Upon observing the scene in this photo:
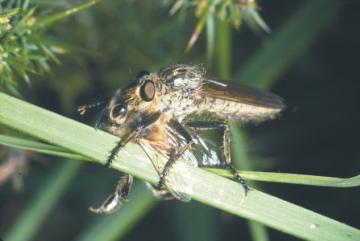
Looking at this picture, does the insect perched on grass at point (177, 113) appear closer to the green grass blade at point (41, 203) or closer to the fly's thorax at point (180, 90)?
the fly's thorax at point (180, 90)

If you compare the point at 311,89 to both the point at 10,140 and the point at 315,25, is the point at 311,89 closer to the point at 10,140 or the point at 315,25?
the point at 315,25

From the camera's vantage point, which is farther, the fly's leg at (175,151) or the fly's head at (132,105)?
the fly's head at (132,105)

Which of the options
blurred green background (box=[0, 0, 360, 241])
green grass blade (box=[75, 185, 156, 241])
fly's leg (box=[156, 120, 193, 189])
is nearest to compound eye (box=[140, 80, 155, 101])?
fly's leg (box=[156, 120, 193, 189])

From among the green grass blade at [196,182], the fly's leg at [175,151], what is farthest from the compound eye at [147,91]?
the green grass blade at [196,182]

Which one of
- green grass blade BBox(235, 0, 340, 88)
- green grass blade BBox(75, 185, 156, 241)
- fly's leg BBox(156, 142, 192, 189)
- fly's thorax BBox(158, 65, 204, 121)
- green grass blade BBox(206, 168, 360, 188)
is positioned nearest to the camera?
green grass blade BBox(206, 168, 360, 188)

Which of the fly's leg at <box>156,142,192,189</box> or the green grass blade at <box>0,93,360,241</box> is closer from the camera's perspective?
the green grass blade at <box>0,93,360,241</box>

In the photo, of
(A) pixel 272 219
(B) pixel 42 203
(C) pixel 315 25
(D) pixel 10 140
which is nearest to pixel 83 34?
(B) pixel 42 203

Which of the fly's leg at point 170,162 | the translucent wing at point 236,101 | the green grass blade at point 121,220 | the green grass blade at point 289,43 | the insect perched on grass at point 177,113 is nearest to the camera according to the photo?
the fly's leg at point 170,162

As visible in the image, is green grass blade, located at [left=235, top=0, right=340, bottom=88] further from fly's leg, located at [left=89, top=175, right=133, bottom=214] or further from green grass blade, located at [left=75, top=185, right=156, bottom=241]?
fly's leg, located at [left=89, top=175, right=133, bottom=214]
